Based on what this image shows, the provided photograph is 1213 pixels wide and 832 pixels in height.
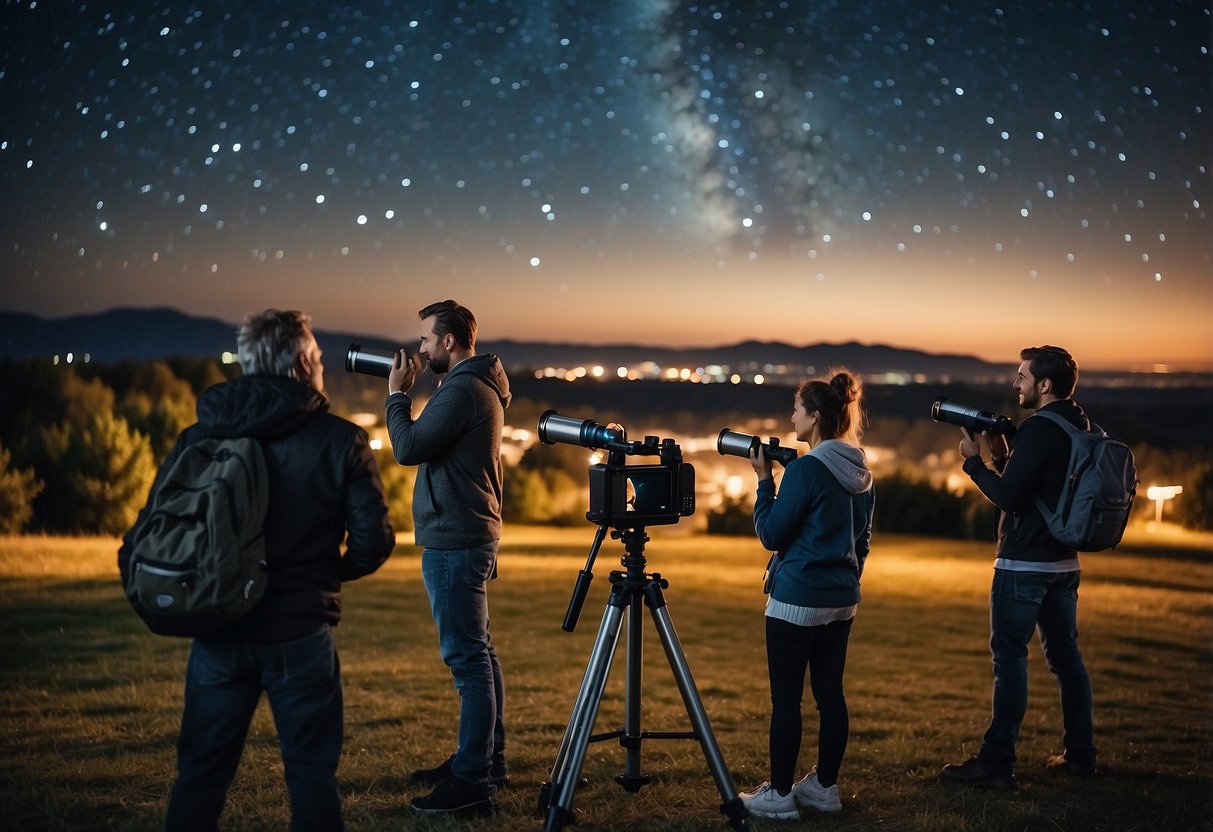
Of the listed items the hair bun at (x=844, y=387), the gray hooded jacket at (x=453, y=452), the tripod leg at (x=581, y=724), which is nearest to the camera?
the tripod leg at (x=581, y=724)

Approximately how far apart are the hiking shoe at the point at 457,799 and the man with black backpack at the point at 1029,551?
6.85ft

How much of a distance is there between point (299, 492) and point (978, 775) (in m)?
3.20

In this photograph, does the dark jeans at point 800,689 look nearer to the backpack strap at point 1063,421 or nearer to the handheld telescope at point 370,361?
the backpack strap at point 1063,421

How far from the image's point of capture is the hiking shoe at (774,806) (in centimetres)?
387

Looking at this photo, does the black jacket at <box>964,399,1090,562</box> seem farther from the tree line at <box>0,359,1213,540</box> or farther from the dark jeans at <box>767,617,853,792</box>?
the tree line at <box>0,359,1213,540</box>

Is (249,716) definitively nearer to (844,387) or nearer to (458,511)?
(458,511)

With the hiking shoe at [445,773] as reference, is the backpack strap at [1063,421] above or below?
above

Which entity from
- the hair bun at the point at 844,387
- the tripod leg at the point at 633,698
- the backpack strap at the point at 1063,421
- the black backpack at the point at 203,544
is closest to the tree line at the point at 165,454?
the backpack strap at the point at 1063,421

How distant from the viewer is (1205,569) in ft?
53.5

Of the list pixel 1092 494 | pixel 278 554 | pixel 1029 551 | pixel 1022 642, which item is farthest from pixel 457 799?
pixel 1092 494

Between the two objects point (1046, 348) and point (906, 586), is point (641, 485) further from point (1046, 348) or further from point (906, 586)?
point (906, 586)

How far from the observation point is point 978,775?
14.3 feet

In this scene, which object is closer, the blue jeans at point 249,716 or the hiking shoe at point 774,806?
the blue jeans at point 249,716

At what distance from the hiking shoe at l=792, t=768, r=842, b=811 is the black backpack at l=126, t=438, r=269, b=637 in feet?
7.79
